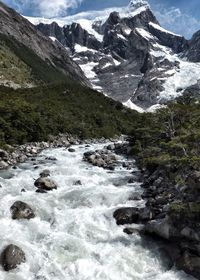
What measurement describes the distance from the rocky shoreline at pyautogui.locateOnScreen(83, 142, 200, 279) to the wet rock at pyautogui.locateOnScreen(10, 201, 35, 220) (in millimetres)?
5440

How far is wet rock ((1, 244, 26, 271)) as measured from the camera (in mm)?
20594

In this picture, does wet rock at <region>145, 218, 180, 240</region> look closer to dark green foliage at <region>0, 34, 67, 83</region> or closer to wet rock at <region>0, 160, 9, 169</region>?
wet rock at <region>0, 160, 9, 169</region>

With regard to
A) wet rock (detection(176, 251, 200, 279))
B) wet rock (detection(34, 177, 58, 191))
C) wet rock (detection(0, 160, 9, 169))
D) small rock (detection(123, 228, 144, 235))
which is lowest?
wet rock (detection(0, 160, 9, 169))

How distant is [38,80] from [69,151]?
89.2m

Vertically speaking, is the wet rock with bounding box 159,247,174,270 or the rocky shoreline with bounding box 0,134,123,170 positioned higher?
the wet rock with bounding box 159,247,174,270

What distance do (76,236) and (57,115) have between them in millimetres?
46863

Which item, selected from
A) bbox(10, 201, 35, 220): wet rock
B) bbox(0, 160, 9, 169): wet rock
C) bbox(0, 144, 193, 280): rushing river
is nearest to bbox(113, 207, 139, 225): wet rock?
bbox(0, 144, 193, 280): rushing river

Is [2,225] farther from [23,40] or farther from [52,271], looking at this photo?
[23,40]

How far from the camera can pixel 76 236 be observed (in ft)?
79.6

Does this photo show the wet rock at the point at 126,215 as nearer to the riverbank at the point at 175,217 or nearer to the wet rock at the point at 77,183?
the riverbank at the point at 175,217

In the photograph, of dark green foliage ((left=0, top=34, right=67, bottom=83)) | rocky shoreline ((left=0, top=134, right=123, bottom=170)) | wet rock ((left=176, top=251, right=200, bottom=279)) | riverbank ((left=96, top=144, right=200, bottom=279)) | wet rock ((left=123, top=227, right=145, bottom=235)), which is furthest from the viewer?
dark green foliage ((left=0, top=34, right=67, bottom=83))

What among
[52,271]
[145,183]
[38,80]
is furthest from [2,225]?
[38,80]

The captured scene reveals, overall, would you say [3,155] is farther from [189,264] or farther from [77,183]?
[189,264]

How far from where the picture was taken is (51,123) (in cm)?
6328
